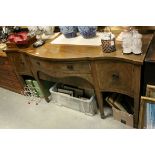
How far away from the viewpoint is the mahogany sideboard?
1.41m

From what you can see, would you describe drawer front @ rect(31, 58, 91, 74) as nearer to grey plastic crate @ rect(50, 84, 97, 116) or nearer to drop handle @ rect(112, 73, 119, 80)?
drop handle @ rect(112, 73, 119, 80)

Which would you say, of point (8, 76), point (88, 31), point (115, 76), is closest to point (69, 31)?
point (88, 31)

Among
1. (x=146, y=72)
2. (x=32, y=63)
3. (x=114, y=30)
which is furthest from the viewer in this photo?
(x=32, y=63)

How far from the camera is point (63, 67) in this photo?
1699 millimetres

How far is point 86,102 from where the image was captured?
1965 millimetres

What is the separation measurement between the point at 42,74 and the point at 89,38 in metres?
0.63

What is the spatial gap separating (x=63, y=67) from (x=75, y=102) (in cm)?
53

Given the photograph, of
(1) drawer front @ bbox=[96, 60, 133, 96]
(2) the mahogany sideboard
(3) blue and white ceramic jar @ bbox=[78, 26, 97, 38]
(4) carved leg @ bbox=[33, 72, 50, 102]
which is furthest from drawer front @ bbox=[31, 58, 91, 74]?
(3) blue and white ceramic jar @ bbox=[78, 26, 97, 38]

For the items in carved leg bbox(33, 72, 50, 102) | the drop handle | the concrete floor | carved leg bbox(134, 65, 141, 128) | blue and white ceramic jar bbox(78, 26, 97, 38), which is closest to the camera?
carved leg bbox(134, 65, 141, 128)

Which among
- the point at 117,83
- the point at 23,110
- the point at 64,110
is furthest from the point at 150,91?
the point at 23,110

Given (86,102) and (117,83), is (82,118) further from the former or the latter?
(117,83)

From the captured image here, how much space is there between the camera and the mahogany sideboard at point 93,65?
1.41 m

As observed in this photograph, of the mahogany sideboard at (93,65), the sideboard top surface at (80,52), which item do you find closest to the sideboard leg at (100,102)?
the mahogany sideboard at (93,65)

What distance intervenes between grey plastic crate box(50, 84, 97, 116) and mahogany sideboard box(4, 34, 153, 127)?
0.12 metres
